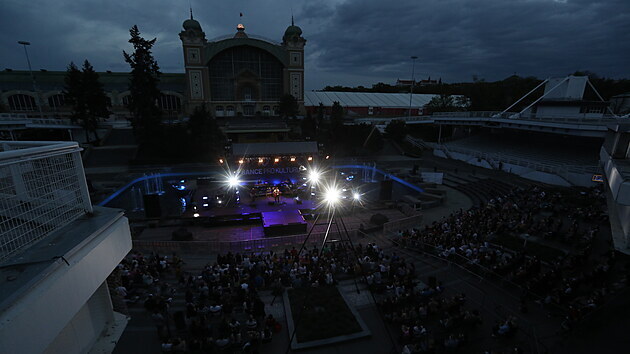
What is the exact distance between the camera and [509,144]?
1540 inches

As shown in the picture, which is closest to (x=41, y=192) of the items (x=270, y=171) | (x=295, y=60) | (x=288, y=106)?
(x=270, y=171)

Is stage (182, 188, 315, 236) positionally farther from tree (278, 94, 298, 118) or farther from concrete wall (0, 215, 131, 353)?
tree (278, 94, 298, 118)

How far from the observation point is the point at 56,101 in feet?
171

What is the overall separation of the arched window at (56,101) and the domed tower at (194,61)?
22354 mm

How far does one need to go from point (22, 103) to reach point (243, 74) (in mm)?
36429

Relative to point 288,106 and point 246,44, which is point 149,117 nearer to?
point 288,106

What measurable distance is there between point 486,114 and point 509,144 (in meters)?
5.56

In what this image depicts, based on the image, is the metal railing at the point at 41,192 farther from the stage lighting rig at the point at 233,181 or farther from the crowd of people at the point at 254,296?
the stage lighting rig at the point at 233,181

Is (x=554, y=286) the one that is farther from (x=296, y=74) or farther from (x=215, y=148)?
(x=296, y=74)

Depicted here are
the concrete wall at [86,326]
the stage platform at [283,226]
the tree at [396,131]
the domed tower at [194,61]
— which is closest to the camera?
the concrete wall at [86,326]

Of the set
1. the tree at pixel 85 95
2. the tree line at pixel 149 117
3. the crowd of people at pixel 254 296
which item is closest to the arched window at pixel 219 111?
the tree line at pixel 149 117

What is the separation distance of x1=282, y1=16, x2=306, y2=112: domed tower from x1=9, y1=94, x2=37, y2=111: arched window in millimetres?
42685

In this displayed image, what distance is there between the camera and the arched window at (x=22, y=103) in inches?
1923

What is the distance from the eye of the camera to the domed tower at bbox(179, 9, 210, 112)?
50.0 metres
